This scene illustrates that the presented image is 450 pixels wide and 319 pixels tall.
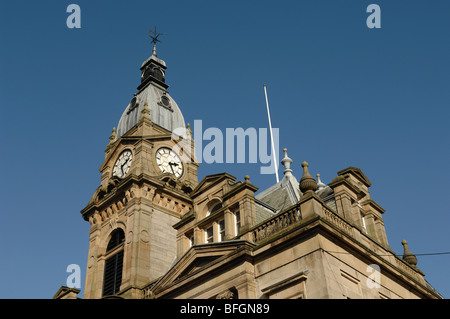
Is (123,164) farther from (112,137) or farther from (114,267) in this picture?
(114,267)

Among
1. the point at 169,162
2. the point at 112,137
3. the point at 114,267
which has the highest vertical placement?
the point at 112,137

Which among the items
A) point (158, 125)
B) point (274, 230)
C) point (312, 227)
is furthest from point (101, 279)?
point (312, 227)

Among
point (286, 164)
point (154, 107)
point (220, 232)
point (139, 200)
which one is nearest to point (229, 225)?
point (220, 232)

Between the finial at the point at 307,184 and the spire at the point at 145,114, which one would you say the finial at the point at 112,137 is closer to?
the spire at the point at 145,114

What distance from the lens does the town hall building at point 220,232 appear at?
24.0m

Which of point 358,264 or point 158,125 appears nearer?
point 358,264

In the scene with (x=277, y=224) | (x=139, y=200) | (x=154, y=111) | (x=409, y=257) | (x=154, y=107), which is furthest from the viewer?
(x=154, y=107)

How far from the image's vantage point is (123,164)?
46.4 meters

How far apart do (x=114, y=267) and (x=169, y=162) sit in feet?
32.5

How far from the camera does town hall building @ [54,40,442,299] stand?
946 inches

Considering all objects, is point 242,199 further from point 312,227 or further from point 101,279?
point 101,279

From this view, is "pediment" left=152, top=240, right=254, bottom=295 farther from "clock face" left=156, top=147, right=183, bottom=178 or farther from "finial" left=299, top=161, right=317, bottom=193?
"clock face" left=156, top=147, right=183, bottom=178

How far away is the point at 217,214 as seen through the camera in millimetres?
29859
